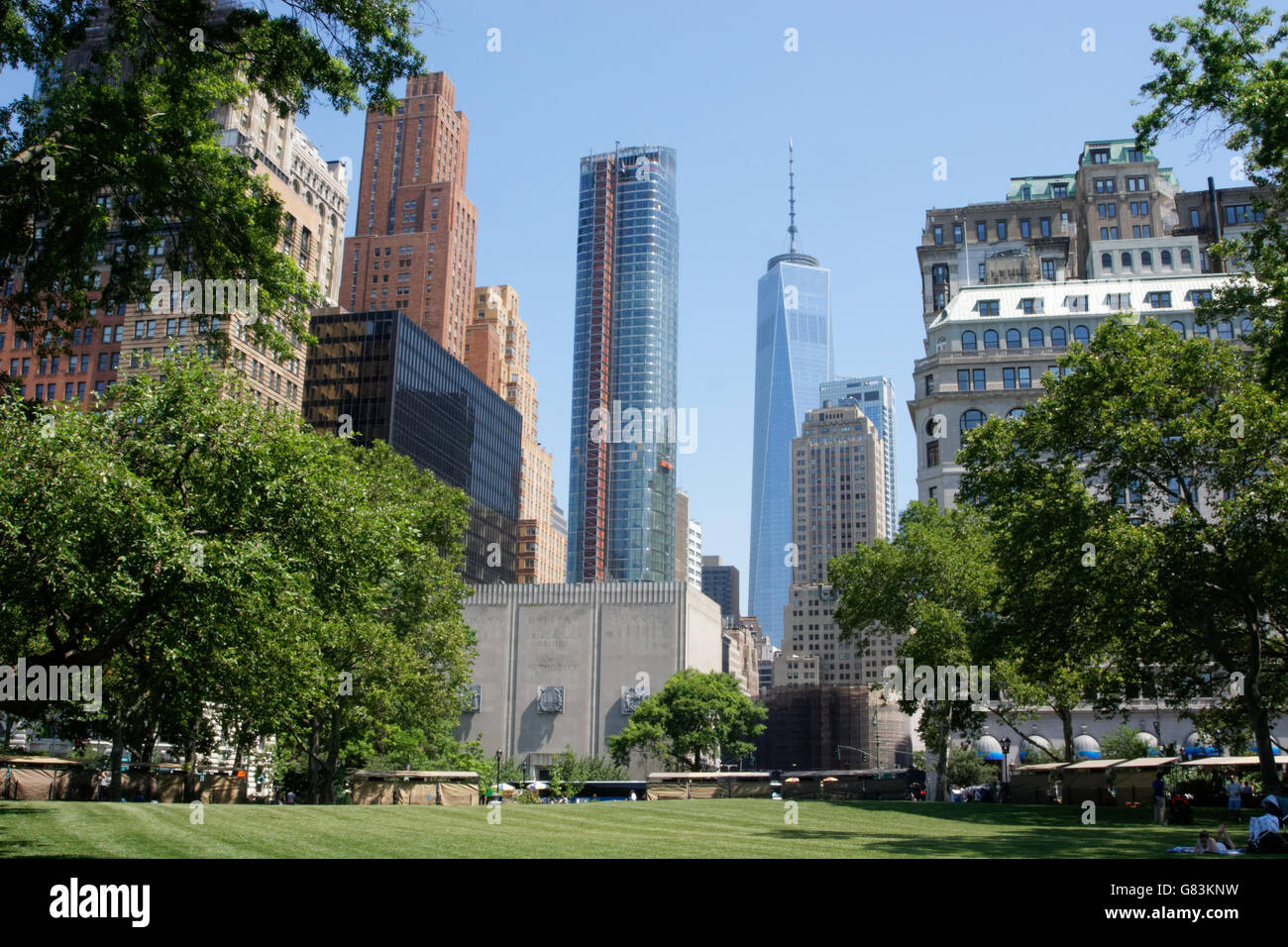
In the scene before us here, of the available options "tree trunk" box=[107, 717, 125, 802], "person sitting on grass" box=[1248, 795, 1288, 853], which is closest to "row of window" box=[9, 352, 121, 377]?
"tree trunk" box=[107, 717, 125, 802]

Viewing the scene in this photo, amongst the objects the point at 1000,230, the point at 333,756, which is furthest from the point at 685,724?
the point at 1000,230

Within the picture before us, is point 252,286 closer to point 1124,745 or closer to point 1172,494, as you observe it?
point 1172,494

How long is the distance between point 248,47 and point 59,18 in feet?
12.1

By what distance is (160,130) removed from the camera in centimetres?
2086

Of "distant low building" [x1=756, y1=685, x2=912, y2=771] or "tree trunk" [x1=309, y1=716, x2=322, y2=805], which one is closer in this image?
"tree trunk" [x1=309, y1=716, x2=322, y2=805]

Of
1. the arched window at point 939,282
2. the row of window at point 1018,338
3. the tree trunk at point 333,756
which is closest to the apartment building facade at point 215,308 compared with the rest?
the tree trunk at point 333,756

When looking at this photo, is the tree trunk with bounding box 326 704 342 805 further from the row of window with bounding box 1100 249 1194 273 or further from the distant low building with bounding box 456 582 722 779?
the row of window with bounding box 1100 249 1194 273

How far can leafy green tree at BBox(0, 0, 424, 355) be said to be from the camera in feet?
64.3

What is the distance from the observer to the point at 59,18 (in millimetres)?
19625

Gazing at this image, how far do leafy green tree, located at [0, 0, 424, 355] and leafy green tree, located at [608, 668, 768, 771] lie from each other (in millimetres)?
80147

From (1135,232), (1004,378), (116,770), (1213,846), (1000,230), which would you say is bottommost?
(116,770)

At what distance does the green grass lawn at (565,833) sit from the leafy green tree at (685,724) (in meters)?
61.5

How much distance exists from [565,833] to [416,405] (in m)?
129
